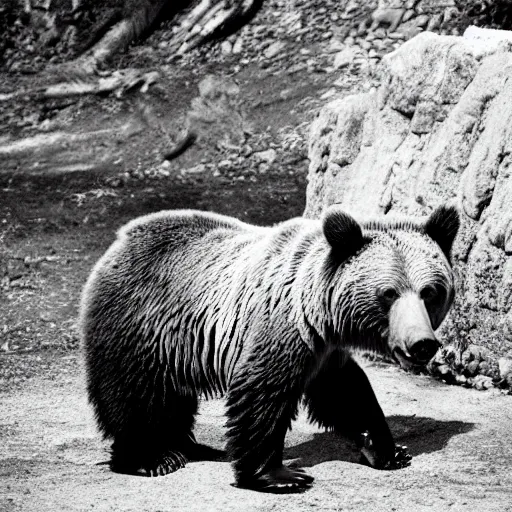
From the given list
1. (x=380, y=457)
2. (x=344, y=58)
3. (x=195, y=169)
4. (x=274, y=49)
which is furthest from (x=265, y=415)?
(x=274, y=49)

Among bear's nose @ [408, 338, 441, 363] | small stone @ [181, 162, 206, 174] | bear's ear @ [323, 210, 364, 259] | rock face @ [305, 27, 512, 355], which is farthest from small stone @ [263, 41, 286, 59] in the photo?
bear's nose @ [408, 338, 441, 363]

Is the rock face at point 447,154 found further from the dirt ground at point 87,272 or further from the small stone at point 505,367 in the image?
the dirt ground at point 87,272

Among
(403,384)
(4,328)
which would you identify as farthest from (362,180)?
(4,328)

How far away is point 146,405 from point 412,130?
15.3 ft

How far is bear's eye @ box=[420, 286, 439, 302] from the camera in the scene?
5836 mm

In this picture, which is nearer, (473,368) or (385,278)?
(385,278)

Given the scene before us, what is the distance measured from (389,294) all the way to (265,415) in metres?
1.06

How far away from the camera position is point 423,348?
5.56 m

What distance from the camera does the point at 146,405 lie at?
6.69m

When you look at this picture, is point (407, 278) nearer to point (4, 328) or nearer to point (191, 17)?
point (4, 328)

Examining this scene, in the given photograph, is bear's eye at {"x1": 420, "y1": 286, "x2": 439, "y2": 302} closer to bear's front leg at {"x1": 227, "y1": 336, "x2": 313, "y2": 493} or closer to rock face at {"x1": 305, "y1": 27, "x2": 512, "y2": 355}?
bear's front leg at {"x1": 227, "y1": 336, "x2": 313, "y2": 493}

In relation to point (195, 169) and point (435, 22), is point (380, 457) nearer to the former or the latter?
point (195, 169)

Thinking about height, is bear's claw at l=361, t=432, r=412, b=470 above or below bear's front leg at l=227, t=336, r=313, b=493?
below

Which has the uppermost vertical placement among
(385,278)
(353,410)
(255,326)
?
(385,278)
